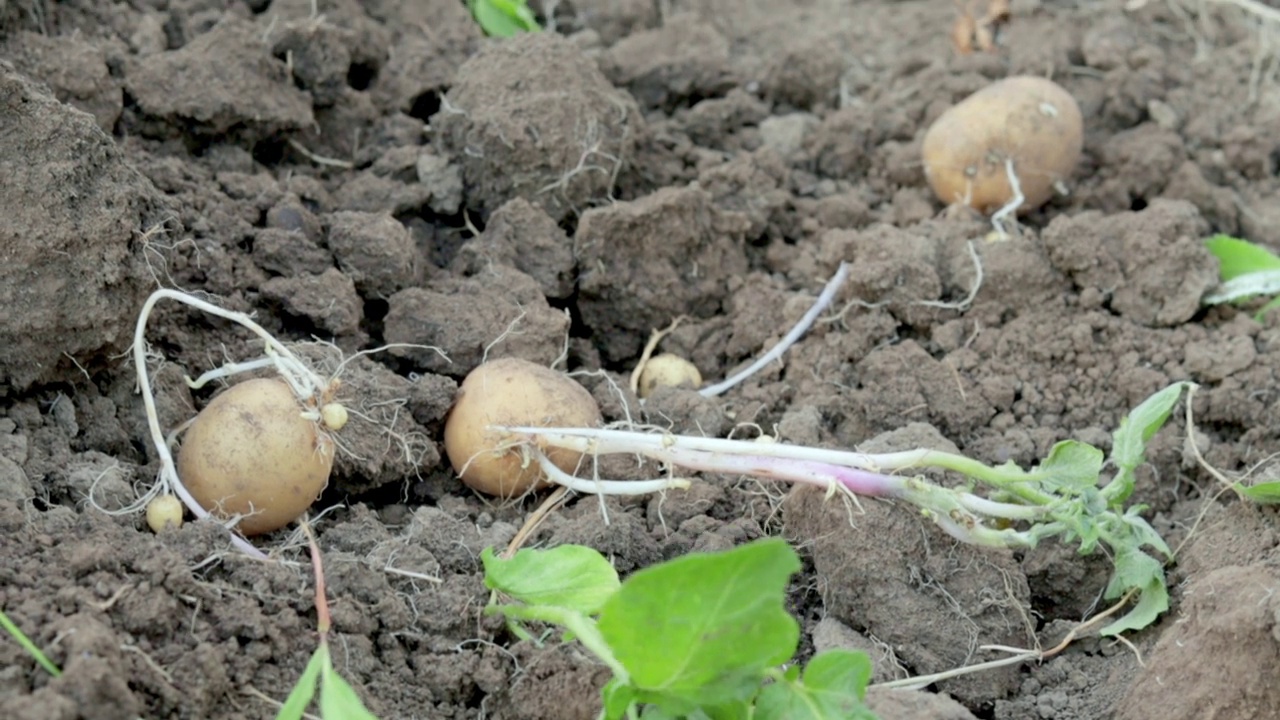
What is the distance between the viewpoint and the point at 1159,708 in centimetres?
192

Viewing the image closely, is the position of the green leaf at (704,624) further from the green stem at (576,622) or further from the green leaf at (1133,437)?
the green leaf at (1133,437)

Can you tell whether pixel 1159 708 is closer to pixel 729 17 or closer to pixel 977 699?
pixel 977 699

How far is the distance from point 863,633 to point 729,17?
224cm

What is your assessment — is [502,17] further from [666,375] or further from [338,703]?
[338,703]

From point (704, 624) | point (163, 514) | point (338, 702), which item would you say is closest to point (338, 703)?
point (338, 702)

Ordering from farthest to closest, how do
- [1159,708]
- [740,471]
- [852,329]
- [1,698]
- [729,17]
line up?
[729,17]
[852,329]
[740,471]
[1159,708]
[1,698]

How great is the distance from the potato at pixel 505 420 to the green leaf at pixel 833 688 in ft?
2.39

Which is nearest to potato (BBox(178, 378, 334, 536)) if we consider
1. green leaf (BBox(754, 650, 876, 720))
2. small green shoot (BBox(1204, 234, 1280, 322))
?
green leaf (BBox(754, 650, 876, 720))

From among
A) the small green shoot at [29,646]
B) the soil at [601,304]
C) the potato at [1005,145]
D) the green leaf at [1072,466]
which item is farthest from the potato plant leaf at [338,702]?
the potato at [1005,145]

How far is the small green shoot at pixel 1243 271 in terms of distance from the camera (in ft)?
9.00

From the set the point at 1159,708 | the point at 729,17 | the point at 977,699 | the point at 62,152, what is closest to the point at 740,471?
the point at 977,699

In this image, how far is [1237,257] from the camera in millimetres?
2867

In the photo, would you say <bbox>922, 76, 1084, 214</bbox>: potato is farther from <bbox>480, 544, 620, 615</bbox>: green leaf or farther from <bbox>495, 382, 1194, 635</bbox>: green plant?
<bbox>480, 544, 620, 615</bbox>: green leaf

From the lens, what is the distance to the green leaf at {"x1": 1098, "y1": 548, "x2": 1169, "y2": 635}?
210 centimetres
